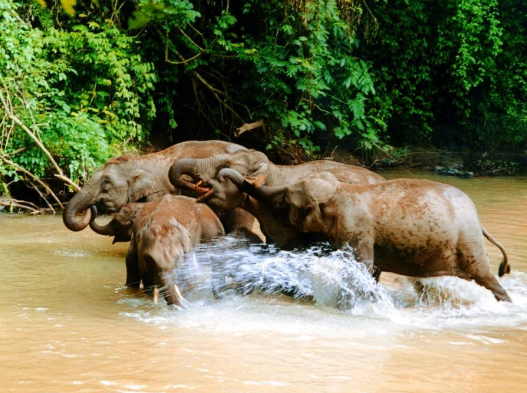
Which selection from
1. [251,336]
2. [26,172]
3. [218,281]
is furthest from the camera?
[26,172]

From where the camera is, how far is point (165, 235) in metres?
6.48

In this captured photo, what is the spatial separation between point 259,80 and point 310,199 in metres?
10.1

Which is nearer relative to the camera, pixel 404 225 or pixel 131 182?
pixel 404 225

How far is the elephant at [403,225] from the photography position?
21.7ft

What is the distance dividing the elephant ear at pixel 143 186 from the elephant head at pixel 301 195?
2.04 meters

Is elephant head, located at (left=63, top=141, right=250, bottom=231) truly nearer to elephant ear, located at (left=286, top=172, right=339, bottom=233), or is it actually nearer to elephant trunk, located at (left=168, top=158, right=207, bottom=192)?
elephant trunk, located at (left=168, top=158, right=207, bottom=192)

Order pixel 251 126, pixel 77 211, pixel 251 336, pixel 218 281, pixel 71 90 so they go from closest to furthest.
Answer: pixel 251 336, pixel 218 281, pixel 77 211, pixel 71 90, pixel 251 126

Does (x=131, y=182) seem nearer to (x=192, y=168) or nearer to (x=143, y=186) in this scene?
(x=143, y=186)

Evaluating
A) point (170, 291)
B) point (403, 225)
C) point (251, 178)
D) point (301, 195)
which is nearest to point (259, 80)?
point (251, 178)

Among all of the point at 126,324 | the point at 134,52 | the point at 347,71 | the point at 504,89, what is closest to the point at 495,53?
the point at 504,89

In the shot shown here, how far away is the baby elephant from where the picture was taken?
6.39 meters

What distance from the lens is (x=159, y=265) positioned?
637 cm

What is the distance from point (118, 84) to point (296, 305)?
8.55 m

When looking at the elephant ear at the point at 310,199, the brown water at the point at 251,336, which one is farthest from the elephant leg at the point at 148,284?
the elephant ear at the point at 310,199
